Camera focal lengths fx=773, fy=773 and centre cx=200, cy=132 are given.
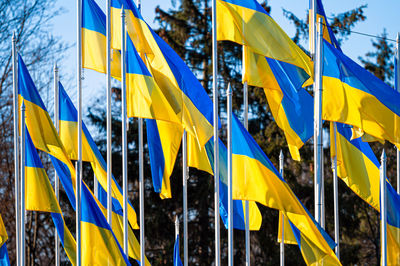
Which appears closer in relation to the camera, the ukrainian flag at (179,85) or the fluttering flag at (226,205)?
the ukrainian flag at (179,85)

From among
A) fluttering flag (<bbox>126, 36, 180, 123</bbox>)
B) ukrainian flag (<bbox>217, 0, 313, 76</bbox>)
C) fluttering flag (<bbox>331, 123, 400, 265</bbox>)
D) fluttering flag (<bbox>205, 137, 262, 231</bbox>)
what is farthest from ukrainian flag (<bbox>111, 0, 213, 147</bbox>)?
fluttering flag (<bbox>331, 123, 400, 265</bbox>)

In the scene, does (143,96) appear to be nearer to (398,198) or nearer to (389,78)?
(398,198)

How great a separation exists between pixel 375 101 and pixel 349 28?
52.4 ft

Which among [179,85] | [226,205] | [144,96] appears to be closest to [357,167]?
[226,205]

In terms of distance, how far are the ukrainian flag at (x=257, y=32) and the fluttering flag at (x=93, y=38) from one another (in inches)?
94.6

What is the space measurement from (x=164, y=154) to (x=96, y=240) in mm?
2448

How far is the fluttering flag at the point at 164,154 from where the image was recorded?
42.6ft

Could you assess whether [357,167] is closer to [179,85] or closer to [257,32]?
[257,32]

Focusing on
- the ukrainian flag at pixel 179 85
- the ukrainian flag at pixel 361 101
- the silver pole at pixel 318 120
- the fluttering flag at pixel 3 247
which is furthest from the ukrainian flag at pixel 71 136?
the ukrainian flag at pixel 361 101

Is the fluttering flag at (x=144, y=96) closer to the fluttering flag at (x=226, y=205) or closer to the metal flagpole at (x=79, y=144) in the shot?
the metal flagpole at (x=79, y=144)

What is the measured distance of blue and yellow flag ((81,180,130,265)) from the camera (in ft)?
36.5

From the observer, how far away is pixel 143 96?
12.0m

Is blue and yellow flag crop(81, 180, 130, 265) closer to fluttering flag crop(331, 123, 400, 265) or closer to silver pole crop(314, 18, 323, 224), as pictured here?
silver pole crop(314, 18, 323, 224)

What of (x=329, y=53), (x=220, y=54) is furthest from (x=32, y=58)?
(x=329, y=53)
